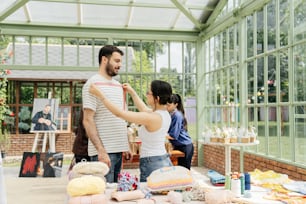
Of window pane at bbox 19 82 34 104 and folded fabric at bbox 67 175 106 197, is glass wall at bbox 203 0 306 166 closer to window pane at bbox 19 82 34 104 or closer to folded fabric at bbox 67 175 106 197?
folded fabric at bbox 67 175 106 197

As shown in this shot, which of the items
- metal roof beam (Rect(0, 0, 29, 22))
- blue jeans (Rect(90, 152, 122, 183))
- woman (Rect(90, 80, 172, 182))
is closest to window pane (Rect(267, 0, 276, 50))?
woman (Rect(90, 80, 172, 182))

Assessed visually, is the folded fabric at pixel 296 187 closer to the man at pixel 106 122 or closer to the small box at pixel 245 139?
the man at pixel 106 122

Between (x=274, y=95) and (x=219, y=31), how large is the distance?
7.89ft

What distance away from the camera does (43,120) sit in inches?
288

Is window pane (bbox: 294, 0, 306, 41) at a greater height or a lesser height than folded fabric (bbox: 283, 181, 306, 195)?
greater

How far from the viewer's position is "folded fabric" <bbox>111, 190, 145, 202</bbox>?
5.93 ft

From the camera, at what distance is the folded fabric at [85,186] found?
1688 mm

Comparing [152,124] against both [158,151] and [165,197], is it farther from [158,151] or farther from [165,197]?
[165,197]

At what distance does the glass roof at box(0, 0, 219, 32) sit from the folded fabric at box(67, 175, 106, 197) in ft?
16.8

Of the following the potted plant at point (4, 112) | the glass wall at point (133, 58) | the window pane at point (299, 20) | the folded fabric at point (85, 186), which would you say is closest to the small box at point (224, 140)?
the window pane at point (299, 20)

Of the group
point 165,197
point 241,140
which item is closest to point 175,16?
point 241,140

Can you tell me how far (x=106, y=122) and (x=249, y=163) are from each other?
11.7 feet

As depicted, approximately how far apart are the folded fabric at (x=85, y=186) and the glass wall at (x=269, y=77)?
2985 millimetres

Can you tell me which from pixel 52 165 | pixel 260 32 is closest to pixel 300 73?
pixel 260 32
